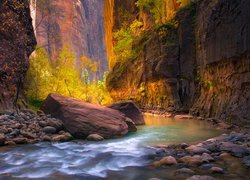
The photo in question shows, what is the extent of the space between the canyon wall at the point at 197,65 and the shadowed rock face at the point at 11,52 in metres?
10.8

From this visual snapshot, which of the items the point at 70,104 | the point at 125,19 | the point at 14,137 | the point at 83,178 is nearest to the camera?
the point at 83,178

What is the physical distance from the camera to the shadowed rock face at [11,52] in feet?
50.2

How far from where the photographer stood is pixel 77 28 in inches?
3204

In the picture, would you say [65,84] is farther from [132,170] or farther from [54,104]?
[132,170]

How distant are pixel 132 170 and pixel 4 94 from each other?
11172mm

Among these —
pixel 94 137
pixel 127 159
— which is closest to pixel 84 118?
pixel 94 137

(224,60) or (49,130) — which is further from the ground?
(224,60)

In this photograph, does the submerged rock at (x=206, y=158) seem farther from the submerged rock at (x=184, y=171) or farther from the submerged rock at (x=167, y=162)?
the submerged rock at (x=184, y=171)

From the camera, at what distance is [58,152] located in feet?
28.6

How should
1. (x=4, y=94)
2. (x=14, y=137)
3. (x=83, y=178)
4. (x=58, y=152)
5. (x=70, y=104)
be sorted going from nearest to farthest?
1. (x=83, y=178)
2. (x=58, y=152)
3. (x=14, y=137)
4. (x=70, y=104)
5. (x=4, y=94)

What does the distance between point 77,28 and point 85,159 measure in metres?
77.4

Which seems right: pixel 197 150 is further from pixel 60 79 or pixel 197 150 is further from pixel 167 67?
pixel 60 79

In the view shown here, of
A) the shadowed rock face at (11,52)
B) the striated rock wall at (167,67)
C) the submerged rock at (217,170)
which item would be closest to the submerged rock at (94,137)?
Answer: the submerged rock at (217,170)

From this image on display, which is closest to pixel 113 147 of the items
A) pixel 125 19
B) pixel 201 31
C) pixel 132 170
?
pixel 132 170
